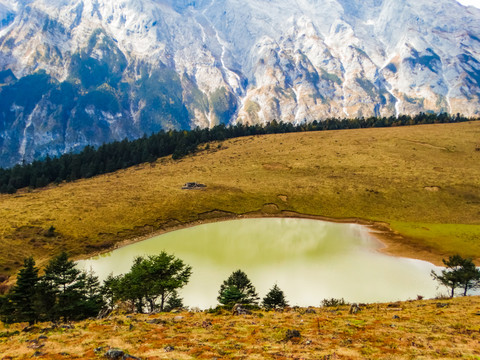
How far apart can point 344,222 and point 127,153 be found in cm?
10938

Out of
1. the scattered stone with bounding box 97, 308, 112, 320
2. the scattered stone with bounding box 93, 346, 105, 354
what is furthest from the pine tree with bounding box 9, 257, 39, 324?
the scattered stone with bounding box 93, 346, 105, 354

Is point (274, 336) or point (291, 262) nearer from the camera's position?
point (274, 336)

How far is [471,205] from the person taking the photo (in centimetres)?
8244

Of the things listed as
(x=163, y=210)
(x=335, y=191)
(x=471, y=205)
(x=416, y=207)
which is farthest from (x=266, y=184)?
(x=471, y=205)

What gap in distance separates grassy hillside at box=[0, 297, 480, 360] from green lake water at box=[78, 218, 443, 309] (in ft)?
43.2

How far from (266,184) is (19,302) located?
244 ft

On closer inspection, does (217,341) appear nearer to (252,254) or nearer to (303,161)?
(252,254)

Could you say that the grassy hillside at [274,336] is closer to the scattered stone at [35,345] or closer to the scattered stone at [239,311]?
the scattered stone at [35,345]

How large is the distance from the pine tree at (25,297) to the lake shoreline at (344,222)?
24.3m

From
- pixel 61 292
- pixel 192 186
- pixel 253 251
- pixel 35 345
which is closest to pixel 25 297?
pixel 61 292

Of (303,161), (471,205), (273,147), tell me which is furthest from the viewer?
(273,147)

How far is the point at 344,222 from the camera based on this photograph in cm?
7762

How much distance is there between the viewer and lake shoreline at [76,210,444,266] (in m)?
56.1

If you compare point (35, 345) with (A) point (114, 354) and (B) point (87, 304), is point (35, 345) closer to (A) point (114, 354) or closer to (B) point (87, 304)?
(A) point (114, 354)
